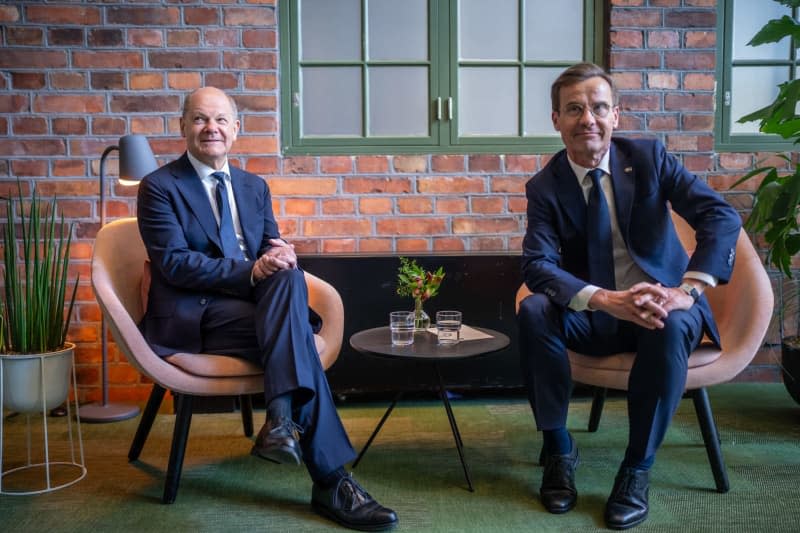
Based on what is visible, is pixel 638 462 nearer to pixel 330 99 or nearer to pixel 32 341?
pixel 32 341

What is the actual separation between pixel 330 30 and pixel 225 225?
128cm

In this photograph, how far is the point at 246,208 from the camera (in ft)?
8.38

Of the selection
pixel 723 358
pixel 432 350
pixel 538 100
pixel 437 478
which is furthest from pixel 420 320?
pixel 538 100

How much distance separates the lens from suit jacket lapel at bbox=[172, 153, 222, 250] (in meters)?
2.42

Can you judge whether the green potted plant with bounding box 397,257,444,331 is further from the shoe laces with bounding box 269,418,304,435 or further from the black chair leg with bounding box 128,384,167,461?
the black chair leg with bounding box 128,384,167,461

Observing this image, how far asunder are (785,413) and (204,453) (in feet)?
7.51

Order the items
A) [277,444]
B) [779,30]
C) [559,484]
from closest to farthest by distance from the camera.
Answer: [277,444], [559,484], [779,30]

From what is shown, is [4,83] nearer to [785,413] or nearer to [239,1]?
[239,1]

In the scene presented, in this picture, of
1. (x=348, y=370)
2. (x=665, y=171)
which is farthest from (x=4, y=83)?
(x=665, y=171)

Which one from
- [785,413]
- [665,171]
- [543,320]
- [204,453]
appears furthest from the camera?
[785,413]

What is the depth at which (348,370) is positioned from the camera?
3111mm

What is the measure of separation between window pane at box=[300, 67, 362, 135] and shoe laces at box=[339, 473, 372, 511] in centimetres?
177

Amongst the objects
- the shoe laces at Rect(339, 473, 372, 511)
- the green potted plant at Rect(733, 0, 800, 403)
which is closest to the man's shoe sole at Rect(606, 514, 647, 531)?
the shoe laces at Rect(339, 473, 372, 511)

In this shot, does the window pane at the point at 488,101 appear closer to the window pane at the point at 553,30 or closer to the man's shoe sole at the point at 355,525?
the window pane at the point at 553,30
